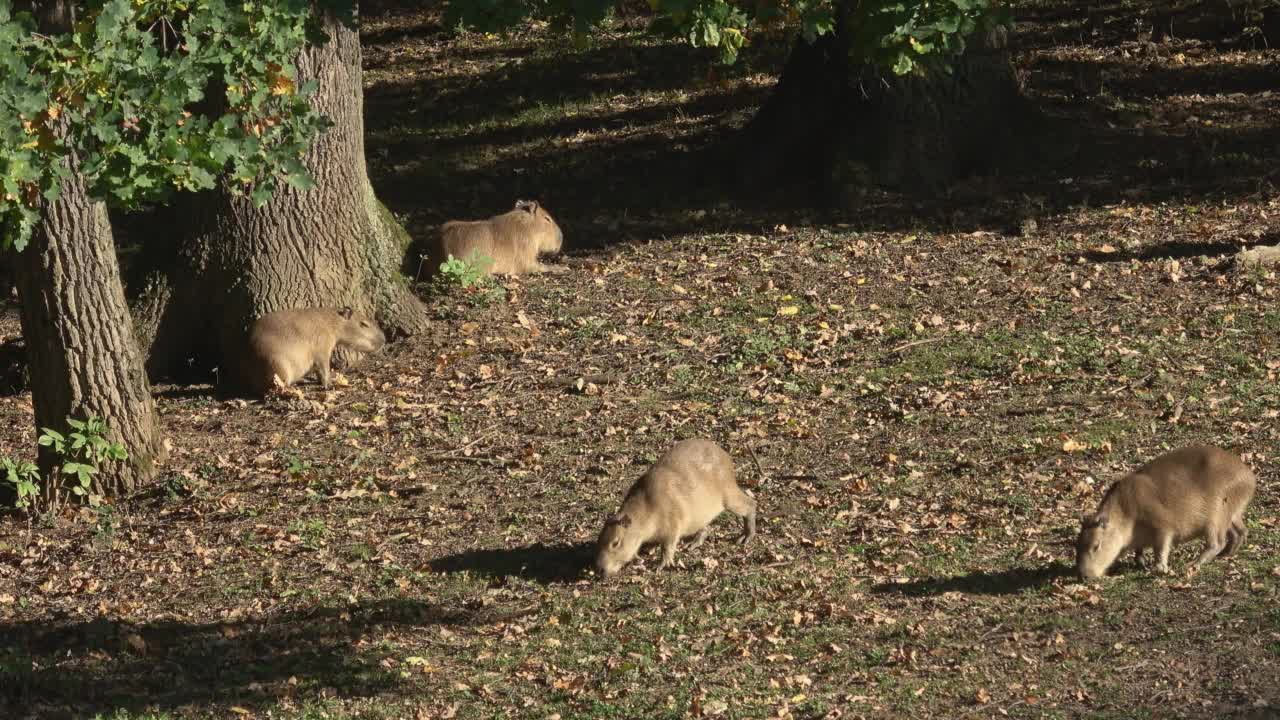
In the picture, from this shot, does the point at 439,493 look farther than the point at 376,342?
No

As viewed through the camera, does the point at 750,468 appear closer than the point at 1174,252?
Yes

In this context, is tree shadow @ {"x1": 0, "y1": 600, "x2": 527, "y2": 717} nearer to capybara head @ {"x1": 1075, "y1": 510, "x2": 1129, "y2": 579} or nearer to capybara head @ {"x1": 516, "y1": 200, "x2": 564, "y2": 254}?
capybara head @ {"x1": 1075, "y1": 510, "x2": 1129, "y2": 579}

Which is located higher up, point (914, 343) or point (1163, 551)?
point (914, 343)

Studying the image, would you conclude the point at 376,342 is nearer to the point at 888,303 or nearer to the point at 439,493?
the point at 439,493

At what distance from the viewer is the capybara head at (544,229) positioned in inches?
546

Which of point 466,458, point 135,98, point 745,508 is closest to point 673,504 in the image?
point 745,508

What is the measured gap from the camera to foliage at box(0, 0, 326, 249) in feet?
20.0

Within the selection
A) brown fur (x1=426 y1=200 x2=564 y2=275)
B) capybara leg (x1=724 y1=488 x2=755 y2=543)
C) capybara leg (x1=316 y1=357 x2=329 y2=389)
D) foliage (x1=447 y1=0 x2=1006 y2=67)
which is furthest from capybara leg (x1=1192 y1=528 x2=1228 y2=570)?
brown fur (x1=426 y1=200 x2=564 y2=275)

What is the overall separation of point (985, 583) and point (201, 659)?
380cm

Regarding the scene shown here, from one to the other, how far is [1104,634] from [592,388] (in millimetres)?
4744

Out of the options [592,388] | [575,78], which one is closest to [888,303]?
[592,388]

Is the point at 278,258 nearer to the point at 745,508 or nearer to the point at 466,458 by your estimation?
the point at 466,458

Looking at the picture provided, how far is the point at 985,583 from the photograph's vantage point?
25.0 ft

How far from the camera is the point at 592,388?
10945mm
